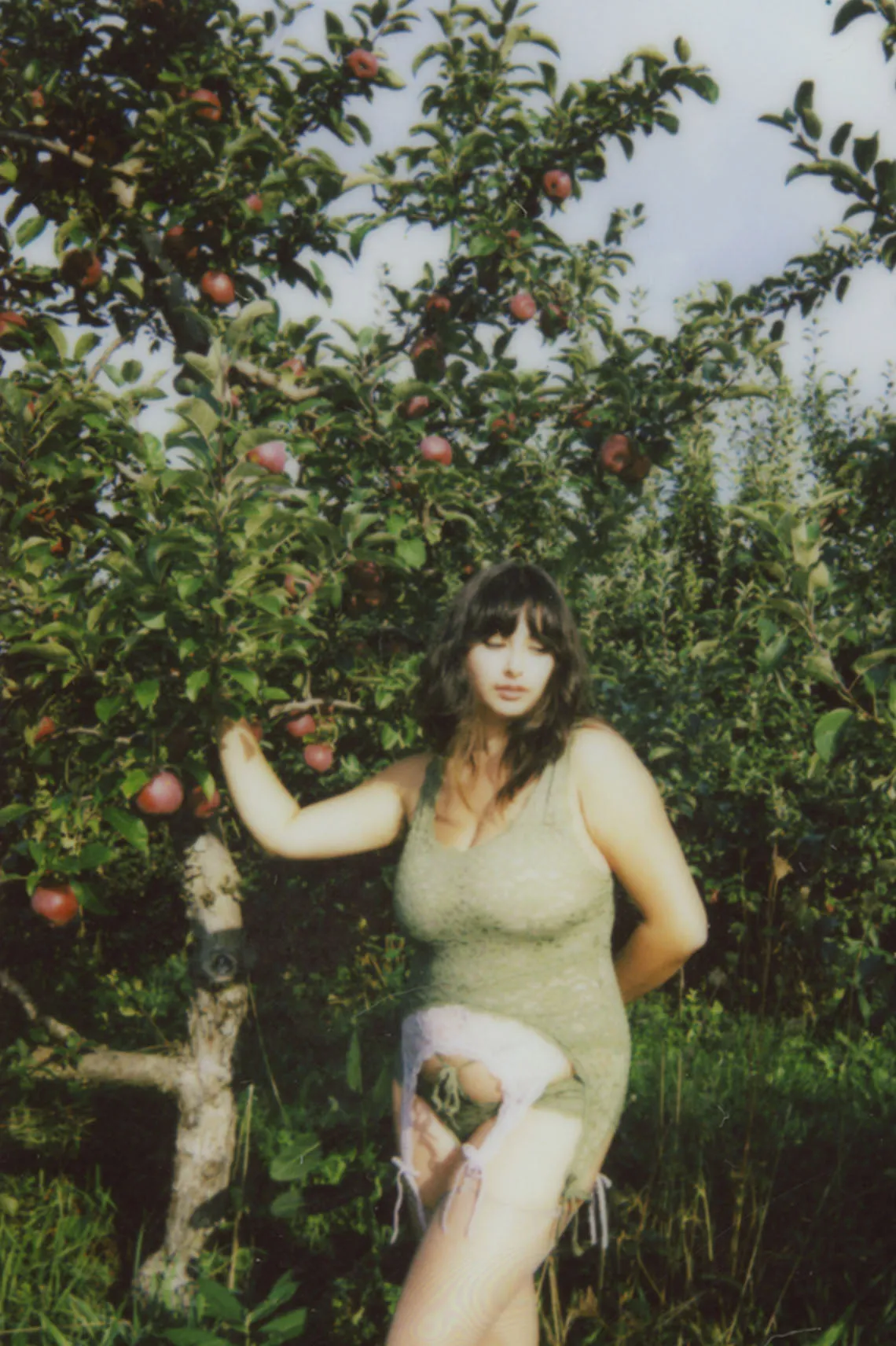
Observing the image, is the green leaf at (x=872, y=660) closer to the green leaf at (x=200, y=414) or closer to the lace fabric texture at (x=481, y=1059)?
the lace fabric texture at (x=481, y=1059)

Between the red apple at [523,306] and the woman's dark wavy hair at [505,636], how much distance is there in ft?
4.03

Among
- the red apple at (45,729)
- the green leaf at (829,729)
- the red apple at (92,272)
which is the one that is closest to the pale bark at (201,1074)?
the red apple at (45,729)

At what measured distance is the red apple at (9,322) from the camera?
2559 millimetres

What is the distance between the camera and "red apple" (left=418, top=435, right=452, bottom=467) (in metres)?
2.59

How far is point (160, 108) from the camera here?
2.76 metres

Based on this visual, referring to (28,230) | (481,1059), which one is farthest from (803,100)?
(28,230)

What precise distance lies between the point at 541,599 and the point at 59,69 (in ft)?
6.28

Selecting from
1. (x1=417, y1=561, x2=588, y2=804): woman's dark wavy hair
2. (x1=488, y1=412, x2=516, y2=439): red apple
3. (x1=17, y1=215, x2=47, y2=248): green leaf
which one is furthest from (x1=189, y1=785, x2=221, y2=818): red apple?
(x1=17, y1=215, x2=47, y2=248): green leaf

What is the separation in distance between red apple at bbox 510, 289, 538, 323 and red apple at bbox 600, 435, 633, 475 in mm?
662

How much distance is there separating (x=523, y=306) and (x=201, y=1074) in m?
2.09

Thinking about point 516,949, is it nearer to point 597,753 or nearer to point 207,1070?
point 597,753

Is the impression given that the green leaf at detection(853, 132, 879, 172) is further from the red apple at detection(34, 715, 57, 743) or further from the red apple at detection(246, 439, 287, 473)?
the red apple at detection(34, 715, 57, 743)

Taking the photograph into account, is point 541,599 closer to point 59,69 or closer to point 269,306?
point 269,306

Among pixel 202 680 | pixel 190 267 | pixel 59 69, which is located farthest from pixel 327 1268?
pixel 59 69
